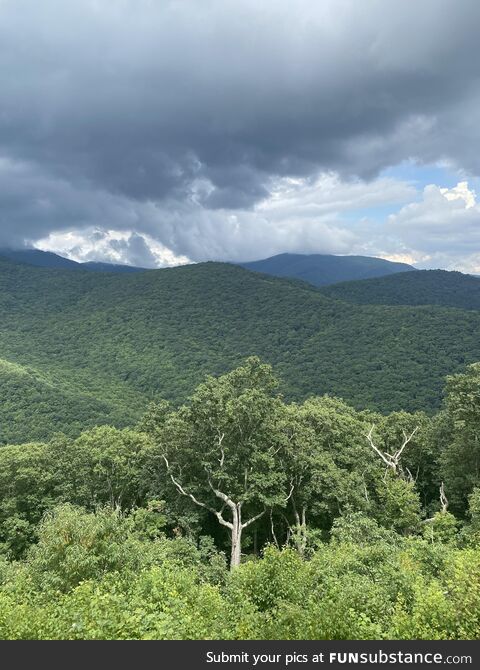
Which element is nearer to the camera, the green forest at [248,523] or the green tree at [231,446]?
the green forest at [248,523]

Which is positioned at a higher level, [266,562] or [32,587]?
[266,562]

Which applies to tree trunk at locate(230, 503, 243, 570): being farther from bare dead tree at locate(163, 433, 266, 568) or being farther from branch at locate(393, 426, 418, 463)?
branch at locate(393, 426, 418, 463)

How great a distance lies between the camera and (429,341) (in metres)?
168

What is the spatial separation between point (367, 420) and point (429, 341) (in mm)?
130069
